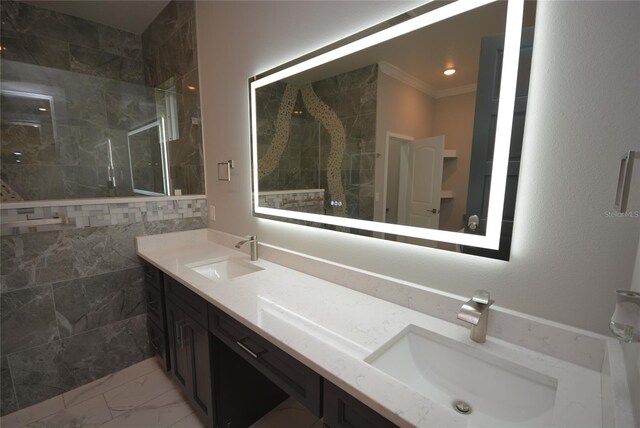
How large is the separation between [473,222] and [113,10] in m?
3.37

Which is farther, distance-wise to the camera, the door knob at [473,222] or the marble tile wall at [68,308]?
the marble tile wall at [68,308]

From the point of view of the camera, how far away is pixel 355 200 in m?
1.33

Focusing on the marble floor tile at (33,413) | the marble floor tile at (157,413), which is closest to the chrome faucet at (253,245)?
the marble floor tile at (157,413)

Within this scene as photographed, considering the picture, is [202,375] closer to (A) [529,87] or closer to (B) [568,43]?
(A) [529,87]

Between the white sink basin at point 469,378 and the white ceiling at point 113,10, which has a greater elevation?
the white ceiling at point 113,10

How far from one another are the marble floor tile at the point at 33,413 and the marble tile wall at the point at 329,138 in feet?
6.26

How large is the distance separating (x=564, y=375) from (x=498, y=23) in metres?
A: 1.05

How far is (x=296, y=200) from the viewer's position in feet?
5.43

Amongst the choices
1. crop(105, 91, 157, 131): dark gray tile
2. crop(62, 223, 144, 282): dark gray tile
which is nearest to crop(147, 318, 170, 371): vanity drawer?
crop(62, 223, 144, 282): dark gray tile

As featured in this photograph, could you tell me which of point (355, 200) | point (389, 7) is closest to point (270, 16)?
point (389, 7)

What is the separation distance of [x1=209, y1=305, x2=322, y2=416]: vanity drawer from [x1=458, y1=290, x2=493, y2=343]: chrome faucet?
1.56 feet

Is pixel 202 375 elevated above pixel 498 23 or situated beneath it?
situated beneath

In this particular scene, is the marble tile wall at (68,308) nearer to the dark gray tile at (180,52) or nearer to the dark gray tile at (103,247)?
the dark gray tile at (103,247)

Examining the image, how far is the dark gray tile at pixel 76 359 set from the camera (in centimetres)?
168
